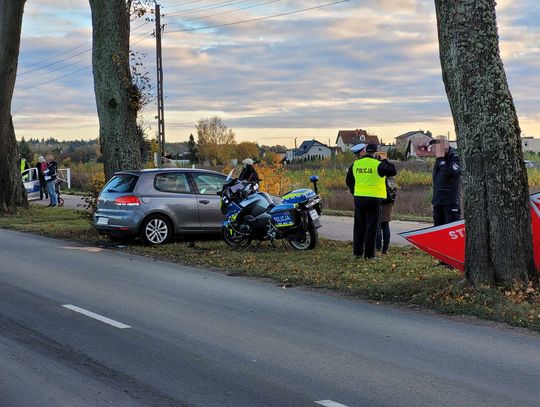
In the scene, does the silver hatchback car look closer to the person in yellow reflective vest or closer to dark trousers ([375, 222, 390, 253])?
dark trousers ([375, 222, 390, 253])

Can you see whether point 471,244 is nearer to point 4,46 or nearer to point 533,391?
point 533,391

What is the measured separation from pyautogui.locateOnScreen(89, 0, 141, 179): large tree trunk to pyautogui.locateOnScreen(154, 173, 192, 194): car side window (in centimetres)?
220

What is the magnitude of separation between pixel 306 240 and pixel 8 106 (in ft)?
47.5

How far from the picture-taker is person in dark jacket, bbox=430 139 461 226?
10.9 m

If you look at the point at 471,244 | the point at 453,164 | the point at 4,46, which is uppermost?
the point at 4,46

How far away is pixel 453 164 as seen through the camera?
1089cm

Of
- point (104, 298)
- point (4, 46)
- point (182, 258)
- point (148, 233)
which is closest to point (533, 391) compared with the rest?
point (104, 298)

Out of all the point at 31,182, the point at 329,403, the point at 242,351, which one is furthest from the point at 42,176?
the point at 329,403

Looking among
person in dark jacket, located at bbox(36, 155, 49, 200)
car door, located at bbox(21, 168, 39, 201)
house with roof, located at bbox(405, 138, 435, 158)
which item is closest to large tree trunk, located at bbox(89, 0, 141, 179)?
house with roof, located at bbox(405, 138, 435, 158)

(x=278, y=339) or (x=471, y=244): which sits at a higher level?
(x=471, y=244)

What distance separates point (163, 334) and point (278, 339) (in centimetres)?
117

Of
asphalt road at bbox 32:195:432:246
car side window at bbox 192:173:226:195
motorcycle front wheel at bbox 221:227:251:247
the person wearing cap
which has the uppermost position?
the person wearing cap

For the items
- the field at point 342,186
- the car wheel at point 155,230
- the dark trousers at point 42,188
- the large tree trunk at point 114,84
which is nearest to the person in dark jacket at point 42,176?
the dark trousers at point 42,188

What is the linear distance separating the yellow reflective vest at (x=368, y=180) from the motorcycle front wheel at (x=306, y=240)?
5.95 feet
